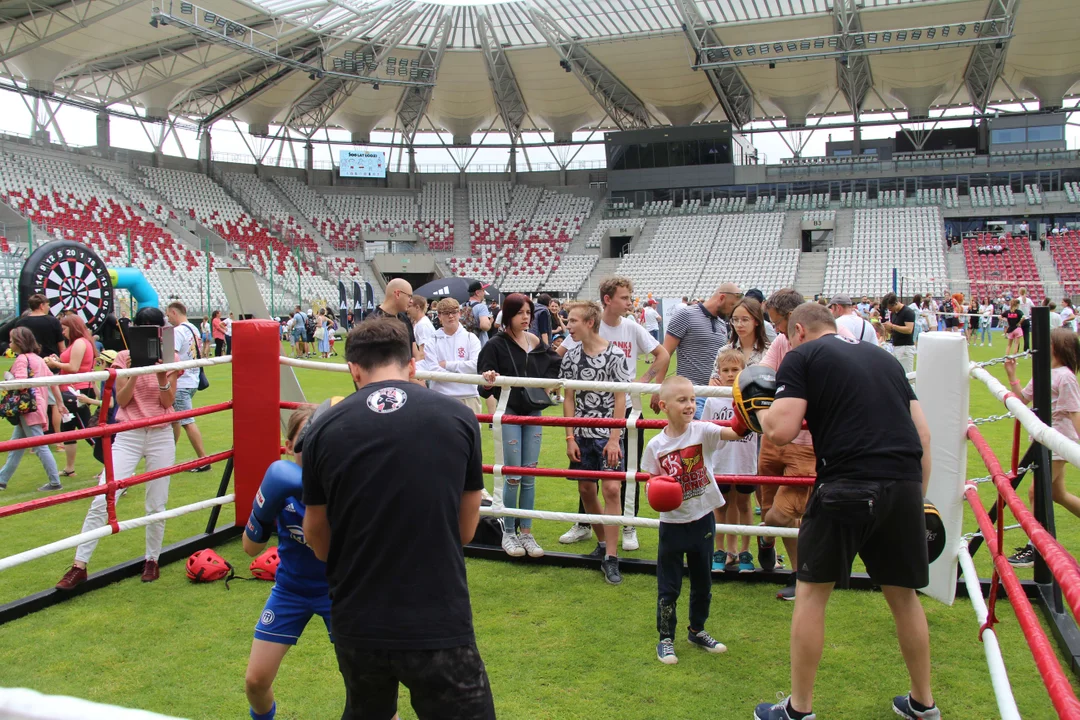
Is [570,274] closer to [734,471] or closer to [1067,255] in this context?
[1067,255]

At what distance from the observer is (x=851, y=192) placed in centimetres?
4584

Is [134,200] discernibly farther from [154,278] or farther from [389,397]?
[389,397]

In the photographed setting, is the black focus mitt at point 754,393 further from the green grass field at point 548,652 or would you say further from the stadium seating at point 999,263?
the stadium seating at point 999,263

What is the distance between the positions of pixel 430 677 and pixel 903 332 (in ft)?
38.2

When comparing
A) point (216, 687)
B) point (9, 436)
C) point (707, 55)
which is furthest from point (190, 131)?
point (216, 687)

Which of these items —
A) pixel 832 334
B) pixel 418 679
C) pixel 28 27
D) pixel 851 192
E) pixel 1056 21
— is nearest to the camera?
pixel 418 679

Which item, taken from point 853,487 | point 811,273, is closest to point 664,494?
point 853,487

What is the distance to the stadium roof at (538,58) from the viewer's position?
32906 millimetres

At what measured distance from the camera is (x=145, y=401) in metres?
5.45

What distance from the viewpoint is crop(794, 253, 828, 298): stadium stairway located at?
38500 mm

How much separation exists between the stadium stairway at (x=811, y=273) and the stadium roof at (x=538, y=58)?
8.83 metres

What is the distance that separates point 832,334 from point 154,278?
110ft

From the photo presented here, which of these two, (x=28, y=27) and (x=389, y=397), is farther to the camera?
(x=28, y=27)

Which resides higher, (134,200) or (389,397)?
(134,200)
